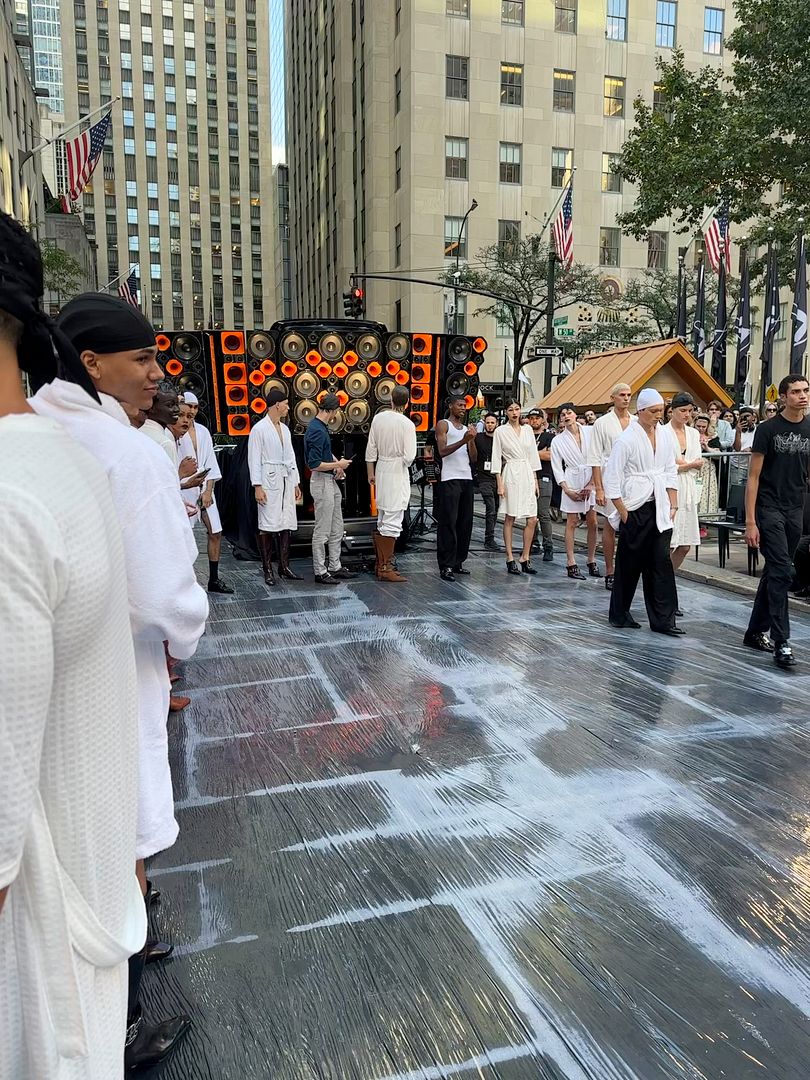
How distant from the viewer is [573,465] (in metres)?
9.93

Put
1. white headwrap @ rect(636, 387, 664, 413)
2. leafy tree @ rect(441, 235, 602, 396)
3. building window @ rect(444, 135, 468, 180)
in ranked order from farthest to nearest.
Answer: building window @ rect(444, 135, 468, 180), leafy tree @ rect(441, 235, 602, 396), white headwrap @ rect(636, 387, 664, 413)

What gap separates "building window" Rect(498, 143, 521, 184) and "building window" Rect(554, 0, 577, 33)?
6842 mm

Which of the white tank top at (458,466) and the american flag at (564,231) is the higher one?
the american flag at (564,231)

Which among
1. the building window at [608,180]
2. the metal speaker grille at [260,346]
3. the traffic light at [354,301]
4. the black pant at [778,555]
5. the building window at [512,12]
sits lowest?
the black pant at [778,555]

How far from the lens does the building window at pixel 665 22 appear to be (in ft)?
147

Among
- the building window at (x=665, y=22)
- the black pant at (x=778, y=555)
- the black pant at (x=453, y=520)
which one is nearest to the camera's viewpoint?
the black pant at (x=778, y=555)

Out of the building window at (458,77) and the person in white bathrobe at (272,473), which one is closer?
the person in white bathrobe at (272,473)

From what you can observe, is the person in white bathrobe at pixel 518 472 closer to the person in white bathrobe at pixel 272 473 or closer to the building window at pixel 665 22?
the person in white bathrobe at pixel 272 473

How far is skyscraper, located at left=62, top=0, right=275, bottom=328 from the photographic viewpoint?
323 feet

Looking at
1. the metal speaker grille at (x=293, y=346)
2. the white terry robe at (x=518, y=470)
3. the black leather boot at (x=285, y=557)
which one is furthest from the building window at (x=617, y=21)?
the black leather boot at (x=285, y=557)

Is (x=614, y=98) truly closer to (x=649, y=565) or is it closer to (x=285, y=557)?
(x=285, y=557)

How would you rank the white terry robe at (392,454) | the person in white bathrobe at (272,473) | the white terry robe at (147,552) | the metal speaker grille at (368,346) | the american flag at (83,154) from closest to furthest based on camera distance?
the white terry robe at (147,552), the person in white bathrobe at (272,473), the white terry robe at (392,454), the metal speaker grille at (368,346), the american flag at (83,154)

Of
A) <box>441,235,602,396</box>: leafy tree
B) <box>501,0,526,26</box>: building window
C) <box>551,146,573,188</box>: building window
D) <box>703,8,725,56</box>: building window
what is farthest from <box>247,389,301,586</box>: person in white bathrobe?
<box>703,8,725,56</box>: building window

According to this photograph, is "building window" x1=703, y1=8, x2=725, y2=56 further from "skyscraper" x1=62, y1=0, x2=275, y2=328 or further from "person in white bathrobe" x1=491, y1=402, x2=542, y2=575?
"skyscraper" x1=62, y1=0, x2=275, y2=328
